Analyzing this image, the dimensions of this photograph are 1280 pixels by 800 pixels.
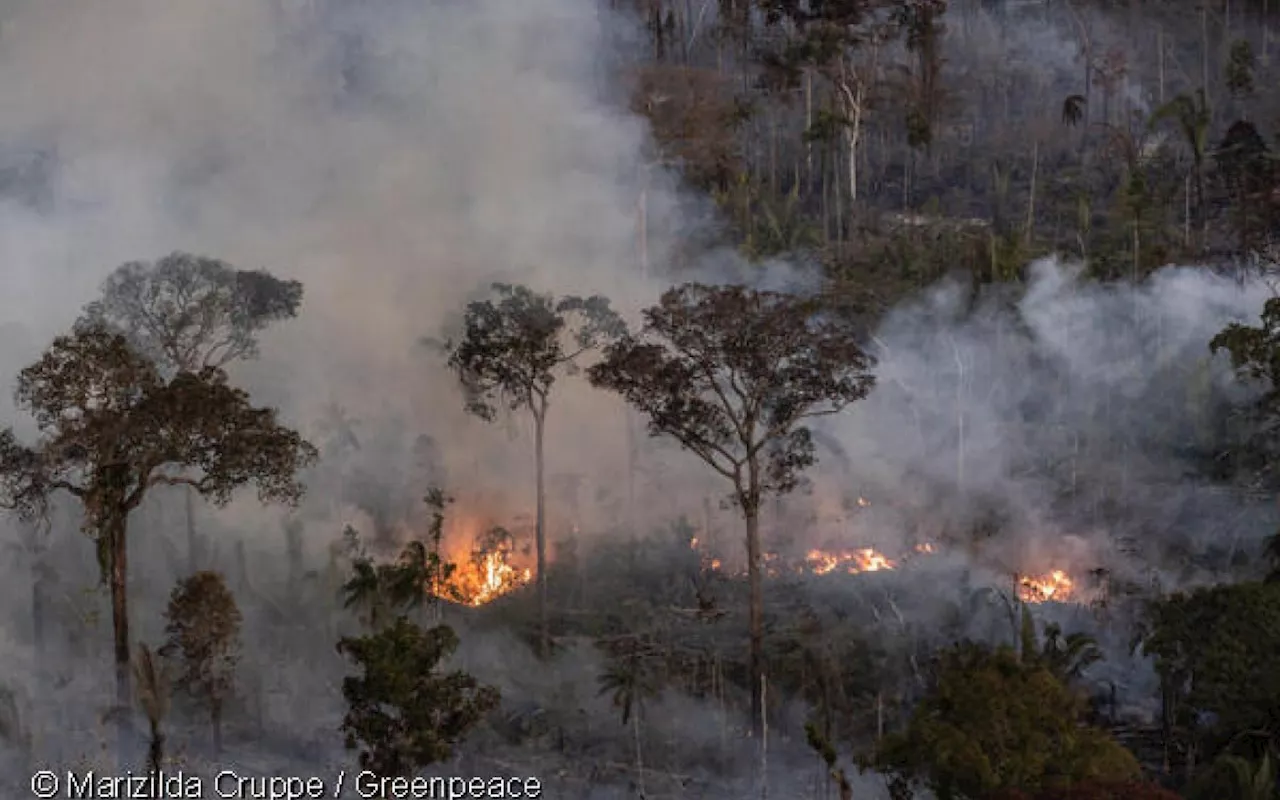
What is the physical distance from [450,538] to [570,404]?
33.8 feet

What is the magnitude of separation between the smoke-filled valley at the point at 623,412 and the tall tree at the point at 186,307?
0.73 feet

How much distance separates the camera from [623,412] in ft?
179

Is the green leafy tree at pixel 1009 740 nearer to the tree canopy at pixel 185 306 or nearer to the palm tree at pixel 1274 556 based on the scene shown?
the palm tree at pixel 1274 556

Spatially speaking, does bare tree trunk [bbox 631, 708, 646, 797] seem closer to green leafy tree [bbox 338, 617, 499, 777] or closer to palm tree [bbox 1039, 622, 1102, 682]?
green leafy tree [bbox 338, 617, 499, 777]

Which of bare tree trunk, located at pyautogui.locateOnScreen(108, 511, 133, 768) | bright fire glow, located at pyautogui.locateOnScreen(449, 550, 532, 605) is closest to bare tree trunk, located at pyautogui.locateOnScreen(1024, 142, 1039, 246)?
bright fire glow, located at pyautogui.locateOnScreen(449, 550, 532, 605)

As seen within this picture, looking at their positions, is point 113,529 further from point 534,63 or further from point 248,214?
point 534,63

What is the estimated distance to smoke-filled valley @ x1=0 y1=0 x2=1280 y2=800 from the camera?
98.8 ft

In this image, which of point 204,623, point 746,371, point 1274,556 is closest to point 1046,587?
point 1274,556

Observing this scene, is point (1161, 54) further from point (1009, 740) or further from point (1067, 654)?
point (1009, 740)

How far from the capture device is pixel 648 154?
2714 inches

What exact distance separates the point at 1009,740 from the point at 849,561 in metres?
21.5

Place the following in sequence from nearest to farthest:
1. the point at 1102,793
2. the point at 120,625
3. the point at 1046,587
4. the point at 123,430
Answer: the point at 1102,793 < the point at 123,430 < the point at 120,625 < the point at 1046,587

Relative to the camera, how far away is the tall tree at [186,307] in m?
44.3

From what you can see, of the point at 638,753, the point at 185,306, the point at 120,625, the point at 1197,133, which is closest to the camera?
the point at 120,625
